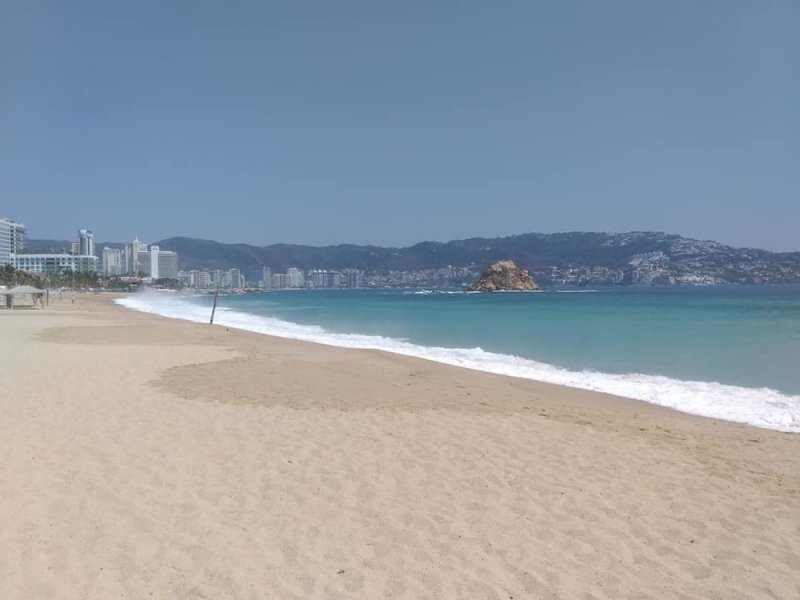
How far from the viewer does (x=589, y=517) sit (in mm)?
4727

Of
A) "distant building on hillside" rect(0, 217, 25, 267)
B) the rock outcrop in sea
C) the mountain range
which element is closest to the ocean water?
the rock outcrop in sea

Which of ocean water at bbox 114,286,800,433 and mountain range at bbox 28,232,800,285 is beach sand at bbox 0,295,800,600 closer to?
ocean water at bbox 114,286,800,433

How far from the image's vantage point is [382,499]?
5059mm

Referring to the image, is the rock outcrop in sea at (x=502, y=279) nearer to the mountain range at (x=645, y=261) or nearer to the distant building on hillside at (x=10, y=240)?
the mountain range at (x=645, y=261)

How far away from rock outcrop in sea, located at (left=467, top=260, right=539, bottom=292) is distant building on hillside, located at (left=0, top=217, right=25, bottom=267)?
387 feet

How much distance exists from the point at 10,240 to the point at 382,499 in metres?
195

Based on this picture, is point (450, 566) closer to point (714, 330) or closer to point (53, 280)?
point (714, 330)

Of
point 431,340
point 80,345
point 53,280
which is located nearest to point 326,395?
point 80,345

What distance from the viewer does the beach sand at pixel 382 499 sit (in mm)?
3750

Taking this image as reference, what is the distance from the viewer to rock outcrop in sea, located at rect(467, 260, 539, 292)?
454 ft

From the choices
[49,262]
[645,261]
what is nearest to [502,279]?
[645,261]

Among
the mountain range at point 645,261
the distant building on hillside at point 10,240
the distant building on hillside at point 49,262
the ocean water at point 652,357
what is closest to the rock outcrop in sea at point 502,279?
the mountain range at point 645,261

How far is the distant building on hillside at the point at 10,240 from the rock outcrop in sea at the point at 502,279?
387 feet

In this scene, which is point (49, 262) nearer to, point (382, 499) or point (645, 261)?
point (645, 261)
